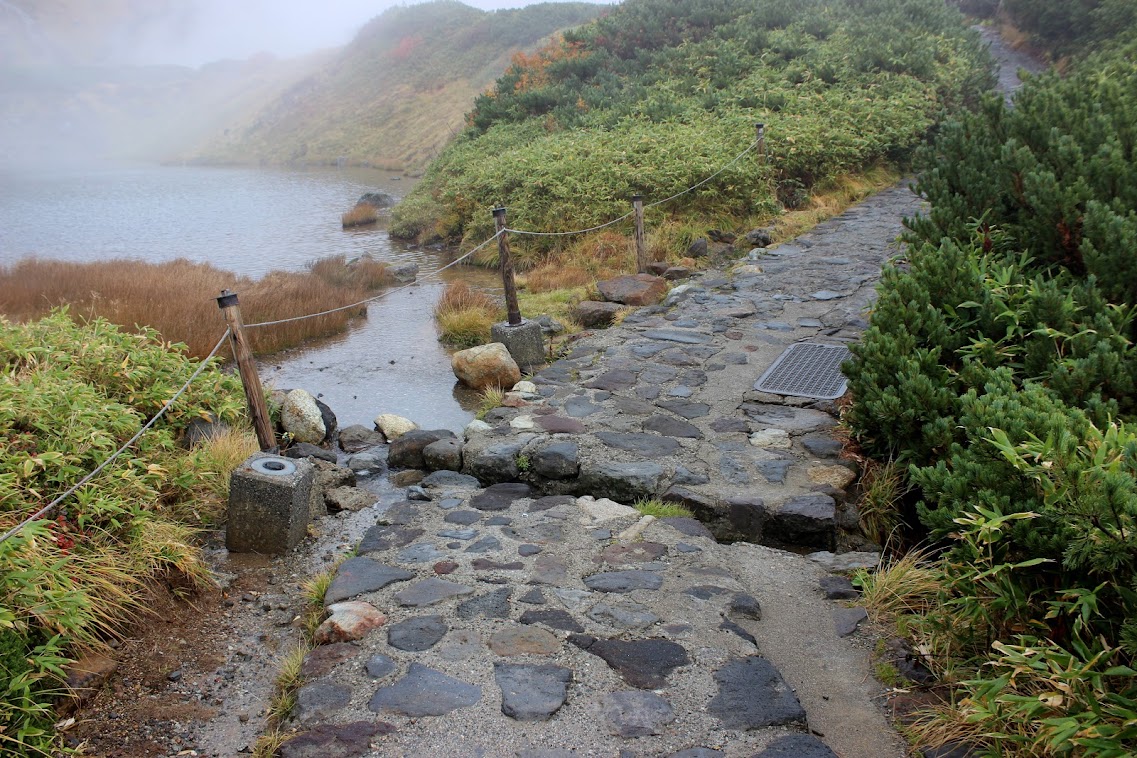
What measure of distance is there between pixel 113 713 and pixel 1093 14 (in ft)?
82.8

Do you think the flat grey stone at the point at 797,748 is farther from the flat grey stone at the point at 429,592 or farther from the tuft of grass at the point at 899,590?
the flat grey stone at the point at 429,592

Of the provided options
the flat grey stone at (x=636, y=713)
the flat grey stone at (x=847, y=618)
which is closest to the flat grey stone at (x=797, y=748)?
the flat grey stone at (x=636, y=713)

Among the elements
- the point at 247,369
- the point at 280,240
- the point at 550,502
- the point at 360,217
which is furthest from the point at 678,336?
the point at 360,217

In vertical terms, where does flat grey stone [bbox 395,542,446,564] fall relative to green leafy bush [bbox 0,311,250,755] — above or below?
below

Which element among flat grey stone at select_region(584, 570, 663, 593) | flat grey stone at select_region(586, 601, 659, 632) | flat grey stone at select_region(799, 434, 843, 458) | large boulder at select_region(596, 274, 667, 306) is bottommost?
flat grey stone at select_region(799, 434, 843, 458)

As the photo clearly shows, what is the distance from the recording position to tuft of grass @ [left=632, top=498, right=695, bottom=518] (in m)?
4.48

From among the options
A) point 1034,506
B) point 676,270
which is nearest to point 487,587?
point 1034,506

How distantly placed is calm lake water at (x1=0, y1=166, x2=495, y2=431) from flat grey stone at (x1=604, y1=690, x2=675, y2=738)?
433 cm

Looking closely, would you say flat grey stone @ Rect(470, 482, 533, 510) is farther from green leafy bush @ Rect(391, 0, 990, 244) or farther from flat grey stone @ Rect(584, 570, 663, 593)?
green leafy bush @ Rect(391, 0, 990, 244)

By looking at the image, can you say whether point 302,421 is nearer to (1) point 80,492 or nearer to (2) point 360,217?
(1) point 80,492

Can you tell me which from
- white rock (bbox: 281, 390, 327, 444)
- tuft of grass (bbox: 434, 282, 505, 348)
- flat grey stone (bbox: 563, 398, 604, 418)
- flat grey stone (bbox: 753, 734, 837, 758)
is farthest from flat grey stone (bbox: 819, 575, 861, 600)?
tuft of grass (bbox: 434, 282, 505, 348)

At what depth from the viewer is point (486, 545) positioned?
4.24m

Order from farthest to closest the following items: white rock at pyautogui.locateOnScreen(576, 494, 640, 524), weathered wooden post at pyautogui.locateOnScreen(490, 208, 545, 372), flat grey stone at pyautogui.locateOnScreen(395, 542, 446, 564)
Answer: weathered wooden post at pyautogui.locateOnScreen(490, 208, 545, 372) < white rock at pyautogui.locateOnScreen(576, 494, 640, 524) < flat grey stone at pyautogui.locateOnScreen(395, 542, 446, 564)

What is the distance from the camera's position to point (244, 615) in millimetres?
4113
